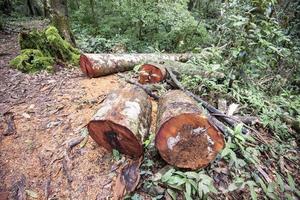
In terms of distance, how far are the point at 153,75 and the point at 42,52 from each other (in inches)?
113

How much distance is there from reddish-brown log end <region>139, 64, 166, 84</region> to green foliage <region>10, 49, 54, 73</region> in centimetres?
217

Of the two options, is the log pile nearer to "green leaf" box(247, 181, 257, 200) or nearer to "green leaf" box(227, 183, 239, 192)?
"green leaf" box(227, 183, 239, 192)

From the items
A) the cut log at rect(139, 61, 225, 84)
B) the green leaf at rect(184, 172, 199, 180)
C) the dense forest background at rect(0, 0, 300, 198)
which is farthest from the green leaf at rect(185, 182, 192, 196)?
the cut log at rect(139, 61, 225, 84)

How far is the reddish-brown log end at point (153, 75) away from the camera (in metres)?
4.59

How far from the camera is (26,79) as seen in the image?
16.7ft

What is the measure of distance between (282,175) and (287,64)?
10.9 ft

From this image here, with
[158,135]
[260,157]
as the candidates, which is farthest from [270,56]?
[158,135]

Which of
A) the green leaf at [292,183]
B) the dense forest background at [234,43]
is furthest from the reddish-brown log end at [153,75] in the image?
the green leaf at [292,183]

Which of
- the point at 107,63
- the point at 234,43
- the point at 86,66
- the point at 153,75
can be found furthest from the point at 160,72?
the point at 86,66

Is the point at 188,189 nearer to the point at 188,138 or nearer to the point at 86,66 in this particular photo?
the point at 188,138

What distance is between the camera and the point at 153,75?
4.57 meters

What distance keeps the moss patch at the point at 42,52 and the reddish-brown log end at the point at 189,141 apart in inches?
148

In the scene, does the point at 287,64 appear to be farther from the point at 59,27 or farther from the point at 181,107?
the point at 59,27

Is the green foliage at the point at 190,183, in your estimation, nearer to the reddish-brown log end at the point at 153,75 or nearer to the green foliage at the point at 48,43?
the reddish-brown log end at the point at 153,75
